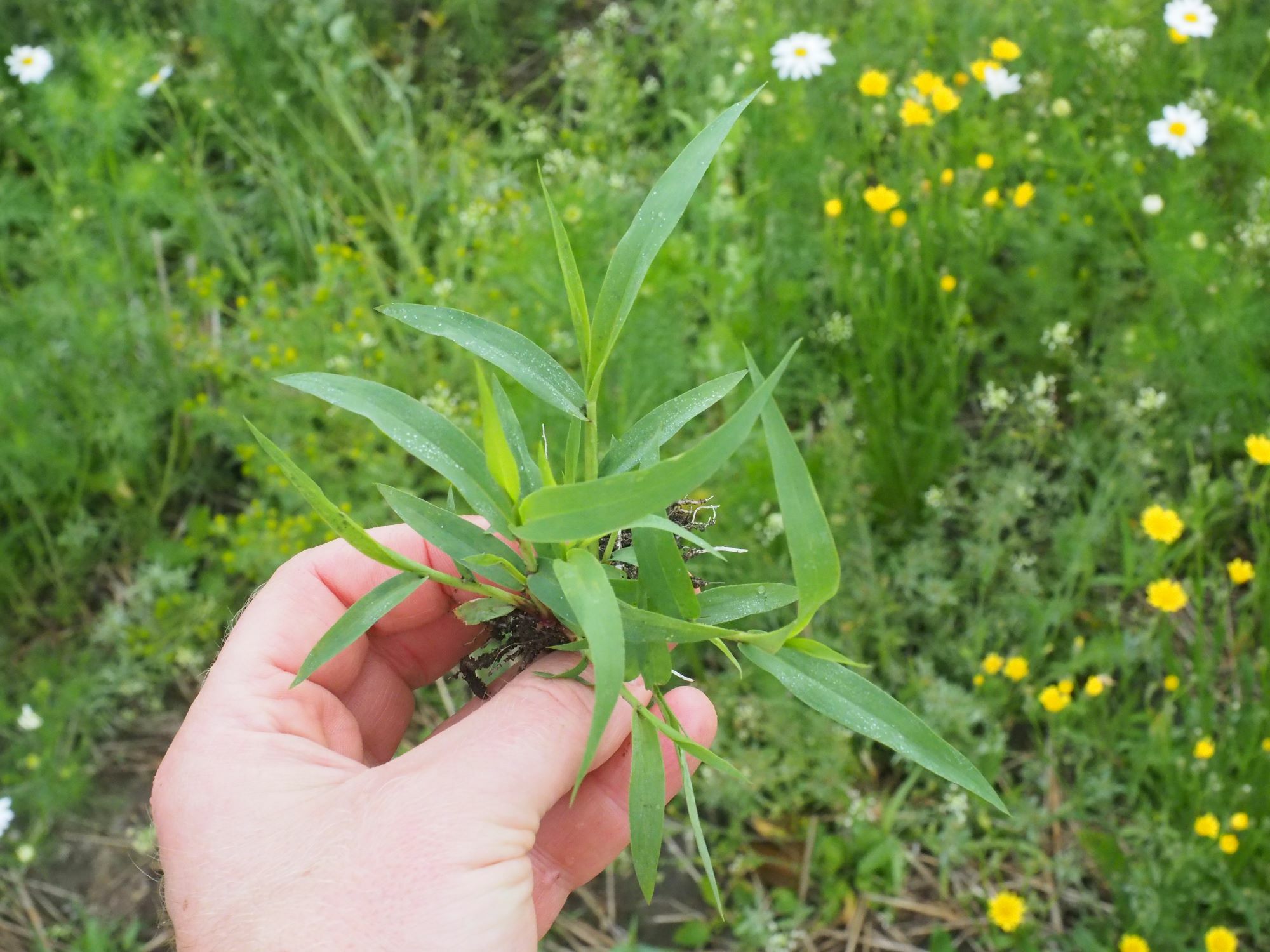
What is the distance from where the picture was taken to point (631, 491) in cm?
79

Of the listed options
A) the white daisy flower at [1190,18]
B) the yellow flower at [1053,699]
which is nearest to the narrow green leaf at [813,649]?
the yellow flower at [1053,699]

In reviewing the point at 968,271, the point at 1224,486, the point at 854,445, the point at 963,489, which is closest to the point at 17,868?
the point at 854,445

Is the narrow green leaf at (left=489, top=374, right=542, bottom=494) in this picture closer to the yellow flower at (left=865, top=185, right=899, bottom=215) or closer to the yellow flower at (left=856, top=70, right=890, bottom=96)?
the yellow flower at (left=865, top=185, right=899, bottom=215)

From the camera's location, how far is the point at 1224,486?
1.90 meters

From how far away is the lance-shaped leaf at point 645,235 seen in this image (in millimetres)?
917

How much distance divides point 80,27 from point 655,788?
3508 mm

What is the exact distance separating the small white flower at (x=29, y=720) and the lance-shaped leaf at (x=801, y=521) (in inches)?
70.9

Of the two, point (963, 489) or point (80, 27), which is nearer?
point (963, 489)

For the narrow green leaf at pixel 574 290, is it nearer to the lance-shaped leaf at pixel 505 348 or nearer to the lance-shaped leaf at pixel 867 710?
the lance-shaped leaf at pixel 505 348

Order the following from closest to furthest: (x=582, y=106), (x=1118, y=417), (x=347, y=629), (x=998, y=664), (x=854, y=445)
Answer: (x=347, y=629), (x=998, y=664), (x=1118, y=417), (x=854, y=445), (x=582, y=106)

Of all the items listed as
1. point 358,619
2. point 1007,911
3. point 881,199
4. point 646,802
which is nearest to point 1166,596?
point 1007,911

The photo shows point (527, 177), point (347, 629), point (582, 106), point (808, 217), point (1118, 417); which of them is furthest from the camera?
point (582, 106)

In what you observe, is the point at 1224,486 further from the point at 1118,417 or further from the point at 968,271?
the point at 968,271

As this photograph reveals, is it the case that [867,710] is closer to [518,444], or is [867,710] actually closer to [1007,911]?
[518,444]
